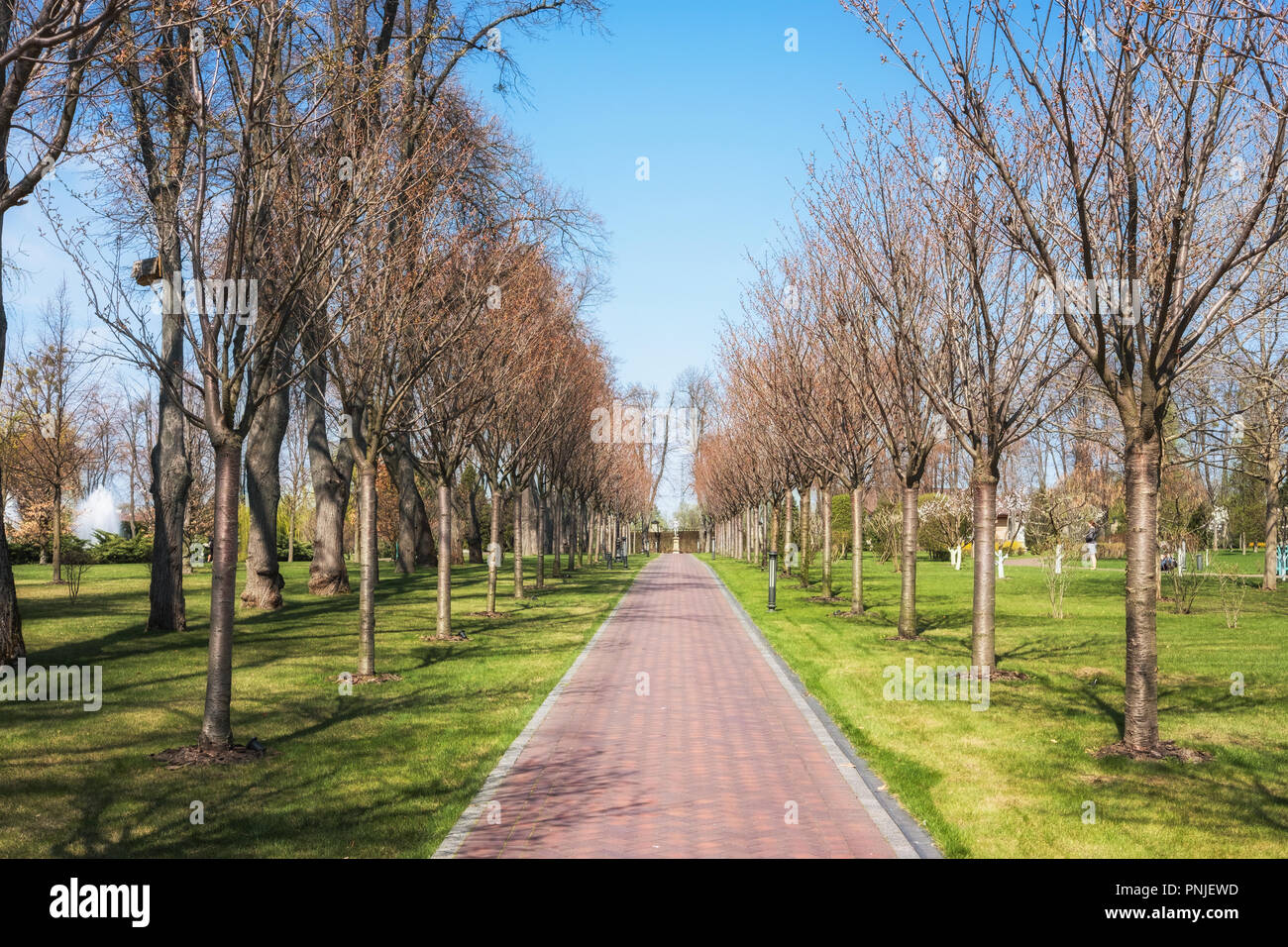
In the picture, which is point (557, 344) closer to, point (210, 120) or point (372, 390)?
point (372, 390)

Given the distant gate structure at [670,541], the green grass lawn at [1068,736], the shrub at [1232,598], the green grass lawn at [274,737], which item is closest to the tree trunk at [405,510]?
the green grass lawn at [274,737]

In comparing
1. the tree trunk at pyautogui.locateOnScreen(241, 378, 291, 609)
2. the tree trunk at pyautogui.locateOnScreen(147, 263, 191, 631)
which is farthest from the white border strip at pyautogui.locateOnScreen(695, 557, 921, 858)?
the tree trunk at pyautogui.locateOnScreen(241, 378, 291, 609)

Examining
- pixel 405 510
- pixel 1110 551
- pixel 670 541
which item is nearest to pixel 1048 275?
pixel 405 510

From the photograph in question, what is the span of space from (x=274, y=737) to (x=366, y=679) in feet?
10.6

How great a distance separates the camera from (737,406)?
1303 inches

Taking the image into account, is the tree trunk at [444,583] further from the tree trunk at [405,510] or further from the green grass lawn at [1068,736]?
the tree trunk at [405,510]

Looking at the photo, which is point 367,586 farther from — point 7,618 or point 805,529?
point 805,529

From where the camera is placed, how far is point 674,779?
7.90 metres

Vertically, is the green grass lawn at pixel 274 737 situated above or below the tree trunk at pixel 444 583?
below

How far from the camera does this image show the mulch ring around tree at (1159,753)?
8.63m

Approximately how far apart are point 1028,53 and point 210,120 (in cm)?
721

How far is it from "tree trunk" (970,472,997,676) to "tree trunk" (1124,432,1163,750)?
12.0 feet

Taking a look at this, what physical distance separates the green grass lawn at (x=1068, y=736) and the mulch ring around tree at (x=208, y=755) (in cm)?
514
